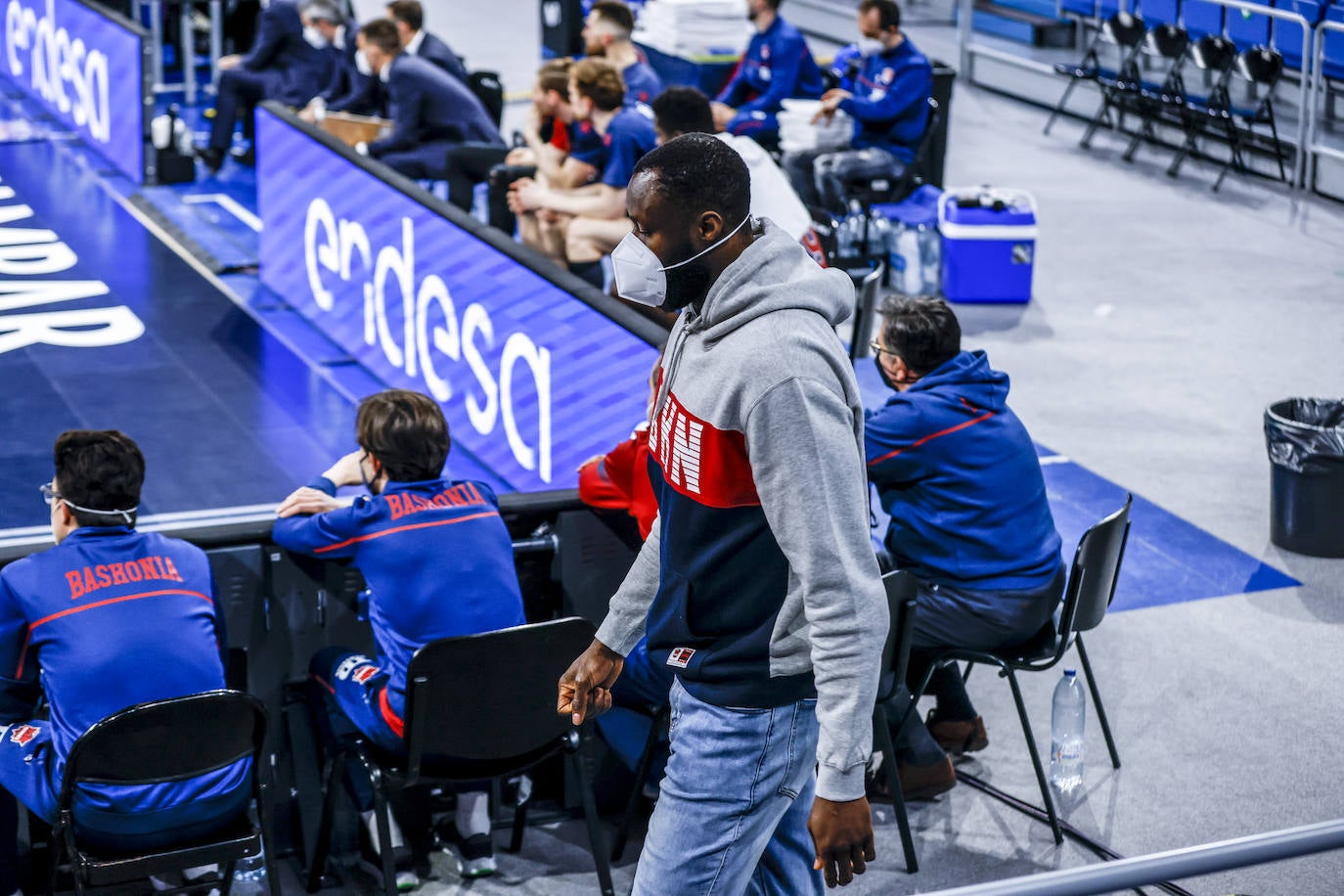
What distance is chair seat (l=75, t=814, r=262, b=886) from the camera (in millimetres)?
3918

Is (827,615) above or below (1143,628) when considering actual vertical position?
above

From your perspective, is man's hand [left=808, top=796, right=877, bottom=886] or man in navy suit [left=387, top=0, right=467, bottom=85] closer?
man's hand [left=808, top=796, right=877, bottom=886]

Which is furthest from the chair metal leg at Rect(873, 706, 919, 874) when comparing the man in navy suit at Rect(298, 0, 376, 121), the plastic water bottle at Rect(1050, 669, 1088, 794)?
the man in navy suit at Rect(298, 0, 376, 121)

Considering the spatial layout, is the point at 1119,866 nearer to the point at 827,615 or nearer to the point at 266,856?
the point at 827,615

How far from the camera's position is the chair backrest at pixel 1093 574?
475 cm

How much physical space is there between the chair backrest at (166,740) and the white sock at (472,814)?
2.54 ft

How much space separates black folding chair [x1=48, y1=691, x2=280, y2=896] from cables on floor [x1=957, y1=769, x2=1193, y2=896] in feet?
6.95

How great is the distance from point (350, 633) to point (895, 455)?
1614 mm

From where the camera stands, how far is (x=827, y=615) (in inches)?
101

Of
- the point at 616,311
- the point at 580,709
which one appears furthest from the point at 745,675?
the point at 616,311

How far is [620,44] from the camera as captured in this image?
11.1 meters

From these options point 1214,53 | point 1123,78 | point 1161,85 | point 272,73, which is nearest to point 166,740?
point 272,73

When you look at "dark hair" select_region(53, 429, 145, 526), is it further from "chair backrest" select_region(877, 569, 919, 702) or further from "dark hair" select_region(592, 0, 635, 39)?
"dark hair" select_region(592, 0, 635, 39)

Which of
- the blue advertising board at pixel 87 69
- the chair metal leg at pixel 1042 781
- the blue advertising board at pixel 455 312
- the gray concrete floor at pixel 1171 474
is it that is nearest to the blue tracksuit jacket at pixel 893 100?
the gray concrete floor at pixel 1171 474
